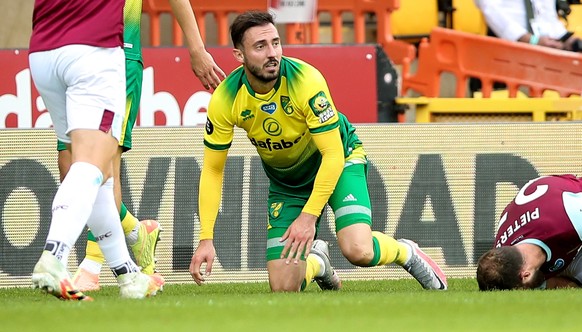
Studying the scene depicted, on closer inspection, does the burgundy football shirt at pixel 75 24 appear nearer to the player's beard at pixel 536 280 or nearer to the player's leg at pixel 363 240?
the player's leg at pixel 363 240

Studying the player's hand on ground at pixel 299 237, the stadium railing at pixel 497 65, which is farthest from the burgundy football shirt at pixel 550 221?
the stadium railing at pixel 497 65

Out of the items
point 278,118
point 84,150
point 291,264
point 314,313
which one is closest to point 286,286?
point 291,264

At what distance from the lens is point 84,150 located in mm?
5848

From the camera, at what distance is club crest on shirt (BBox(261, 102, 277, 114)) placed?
23.0ft

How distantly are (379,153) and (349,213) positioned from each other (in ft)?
4.69

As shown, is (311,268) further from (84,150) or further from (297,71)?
(84,150)

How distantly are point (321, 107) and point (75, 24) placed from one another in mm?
1429

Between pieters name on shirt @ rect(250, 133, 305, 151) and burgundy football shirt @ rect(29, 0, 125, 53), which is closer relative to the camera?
burgundy football shirt @ rect(29, 0, 125, 53)

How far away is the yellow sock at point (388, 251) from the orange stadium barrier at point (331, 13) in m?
3.83

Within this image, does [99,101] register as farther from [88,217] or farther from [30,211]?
[30,211]

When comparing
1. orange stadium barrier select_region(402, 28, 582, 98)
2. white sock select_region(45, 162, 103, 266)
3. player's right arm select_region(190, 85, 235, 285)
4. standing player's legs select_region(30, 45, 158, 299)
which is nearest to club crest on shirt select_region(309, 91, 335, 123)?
player's right arm select_region(190, 85, 235, 285)

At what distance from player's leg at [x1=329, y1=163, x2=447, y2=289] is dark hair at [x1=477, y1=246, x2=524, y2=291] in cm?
78

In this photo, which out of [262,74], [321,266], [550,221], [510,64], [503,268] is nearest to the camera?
[503,268]

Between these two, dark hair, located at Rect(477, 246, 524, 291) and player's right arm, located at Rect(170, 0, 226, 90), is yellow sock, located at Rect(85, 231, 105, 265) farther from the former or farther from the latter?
dark hair, located at Rect(477, 246, 524, 291)
